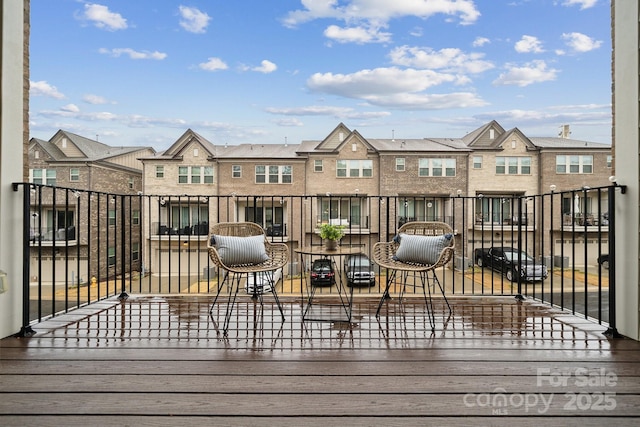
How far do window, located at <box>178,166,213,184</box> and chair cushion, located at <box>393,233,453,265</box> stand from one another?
1482cm

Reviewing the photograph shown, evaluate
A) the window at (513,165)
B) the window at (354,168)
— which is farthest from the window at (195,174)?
the window at (513,165)

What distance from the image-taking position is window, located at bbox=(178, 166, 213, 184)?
16703 millimetres

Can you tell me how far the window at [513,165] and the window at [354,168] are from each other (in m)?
6.14

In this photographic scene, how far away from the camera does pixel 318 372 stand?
189 cm

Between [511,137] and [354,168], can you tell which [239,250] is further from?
[511,137]

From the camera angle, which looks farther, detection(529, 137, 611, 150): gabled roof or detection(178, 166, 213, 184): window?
detection(529, 137, 611, 150): gabled roof

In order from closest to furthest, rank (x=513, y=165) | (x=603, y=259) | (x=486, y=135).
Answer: (x=603, y=259) → (x=513, y=165) → (x=486, y=135)

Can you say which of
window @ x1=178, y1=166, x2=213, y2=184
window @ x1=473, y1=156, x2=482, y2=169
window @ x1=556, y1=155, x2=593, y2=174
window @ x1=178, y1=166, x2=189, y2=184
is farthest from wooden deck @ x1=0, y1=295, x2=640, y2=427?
window @ x1=556, y1=155, x2=593, y2=174

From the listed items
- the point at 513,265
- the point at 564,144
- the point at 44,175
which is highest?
the point at 564,144

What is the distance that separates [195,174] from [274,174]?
371 cm

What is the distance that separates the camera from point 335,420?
4.78 ft

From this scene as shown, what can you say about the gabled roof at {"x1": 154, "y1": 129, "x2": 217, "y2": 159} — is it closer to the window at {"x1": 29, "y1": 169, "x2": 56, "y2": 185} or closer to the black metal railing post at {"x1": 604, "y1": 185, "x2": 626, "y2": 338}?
the window at {"x1": 29, "y1": 169, "x2": 56, "y2": 185}

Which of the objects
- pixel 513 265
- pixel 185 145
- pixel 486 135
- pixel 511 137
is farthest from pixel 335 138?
pixel 513 265

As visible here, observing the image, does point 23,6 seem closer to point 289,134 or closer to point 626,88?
point 626,88
